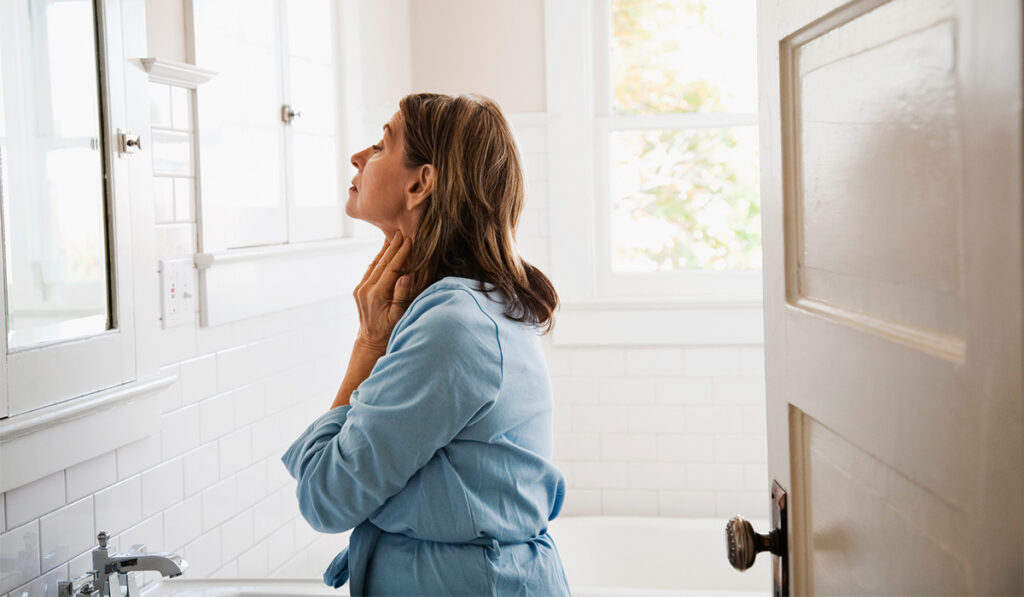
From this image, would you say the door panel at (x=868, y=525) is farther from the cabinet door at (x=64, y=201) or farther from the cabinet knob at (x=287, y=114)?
the cabinet knob at (x=287, y=114)

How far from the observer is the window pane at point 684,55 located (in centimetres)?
355

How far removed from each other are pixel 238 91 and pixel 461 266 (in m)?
1.08

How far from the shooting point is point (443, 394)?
1.26m

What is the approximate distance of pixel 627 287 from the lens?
3.64 meters

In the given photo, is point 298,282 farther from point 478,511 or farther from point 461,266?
point 478,511

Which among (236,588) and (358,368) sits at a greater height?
(358,368)

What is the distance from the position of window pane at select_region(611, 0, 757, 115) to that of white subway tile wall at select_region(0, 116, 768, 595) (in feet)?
1.42

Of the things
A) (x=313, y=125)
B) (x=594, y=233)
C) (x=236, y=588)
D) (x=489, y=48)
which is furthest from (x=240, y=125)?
(x=594, y=233)

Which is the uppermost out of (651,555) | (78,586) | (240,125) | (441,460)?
(240,125)

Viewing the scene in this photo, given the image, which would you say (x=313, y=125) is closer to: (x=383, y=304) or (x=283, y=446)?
(x=283, y=446)

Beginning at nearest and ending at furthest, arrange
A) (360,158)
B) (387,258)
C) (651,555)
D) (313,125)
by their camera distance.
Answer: (387,258)
(360,158)
(313,125)
(651,555)

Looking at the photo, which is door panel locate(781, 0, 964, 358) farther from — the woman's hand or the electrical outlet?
the electrical outlet

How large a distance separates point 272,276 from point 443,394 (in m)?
1.25

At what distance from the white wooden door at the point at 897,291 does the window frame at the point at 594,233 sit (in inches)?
95.4
